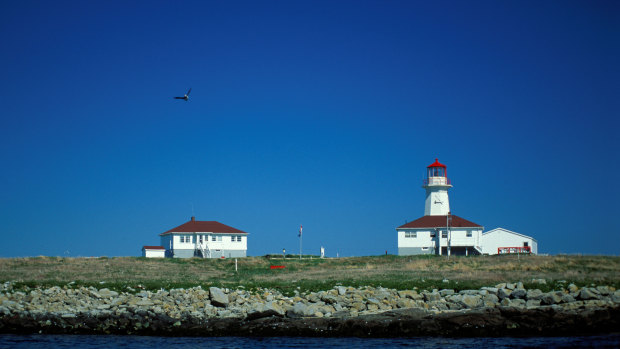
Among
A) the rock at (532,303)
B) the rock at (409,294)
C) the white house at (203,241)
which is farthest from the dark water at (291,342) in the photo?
the white house at (203,241)

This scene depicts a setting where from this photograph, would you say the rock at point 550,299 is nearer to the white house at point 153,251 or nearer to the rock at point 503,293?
the rock at point 503,293

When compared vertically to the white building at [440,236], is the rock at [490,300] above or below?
below

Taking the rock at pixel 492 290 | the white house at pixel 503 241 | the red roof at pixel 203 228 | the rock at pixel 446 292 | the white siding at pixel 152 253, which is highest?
the red roof at pixel 203 228

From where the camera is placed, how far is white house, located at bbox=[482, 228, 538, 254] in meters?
64.1

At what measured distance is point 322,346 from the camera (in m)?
18.5

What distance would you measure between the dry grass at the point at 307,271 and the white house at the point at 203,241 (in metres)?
13.4

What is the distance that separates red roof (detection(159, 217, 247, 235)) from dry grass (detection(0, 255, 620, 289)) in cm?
1375

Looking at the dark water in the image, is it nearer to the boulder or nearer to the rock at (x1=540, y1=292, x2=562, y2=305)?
the rock at (x1=540, y1=292, x2=562, y2=305)

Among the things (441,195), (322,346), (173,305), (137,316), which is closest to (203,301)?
(173,305)

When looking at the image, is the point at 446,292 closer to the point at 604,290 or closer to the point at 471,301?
the point at 471,301

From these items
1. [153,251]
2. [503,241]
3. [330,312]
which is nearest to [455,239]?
[503,241]

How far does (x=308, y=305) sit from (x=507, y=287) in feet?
26.7

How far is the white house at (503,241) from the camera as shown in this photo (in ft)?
210

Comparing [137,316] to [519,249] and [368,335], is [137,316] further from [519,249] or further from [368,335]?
[519,249]
